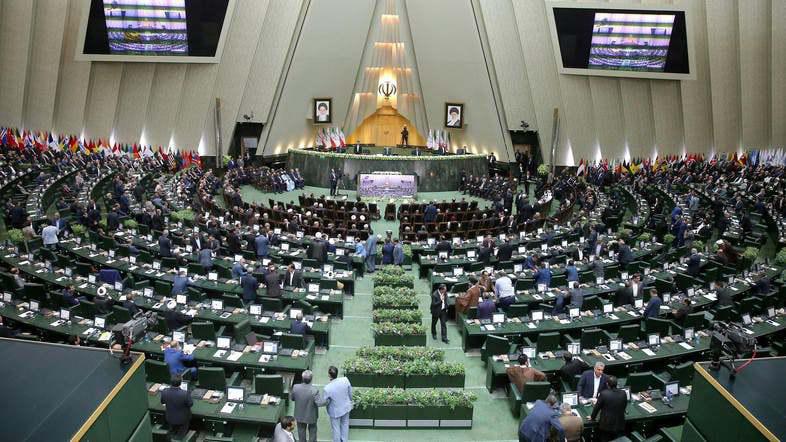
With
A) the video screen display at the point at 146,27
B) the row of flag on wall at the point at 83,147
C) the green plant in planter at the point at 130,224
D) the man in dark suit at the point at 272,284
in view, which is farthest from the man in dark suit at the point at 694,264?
the video screen display at the point at 146,27

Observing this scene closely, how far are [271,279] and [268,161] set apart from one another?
2360cm

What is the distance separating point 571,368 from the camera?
10438 mm

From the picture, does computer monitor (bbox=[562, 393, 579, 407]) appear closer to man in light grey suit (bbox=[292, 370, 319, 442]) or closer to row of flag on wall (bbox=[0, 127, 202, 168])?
man in light grey suit (bbox=[292, 370, 319, 442])

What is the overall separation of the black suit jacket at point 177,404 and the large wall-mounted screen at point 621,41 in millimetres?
29310

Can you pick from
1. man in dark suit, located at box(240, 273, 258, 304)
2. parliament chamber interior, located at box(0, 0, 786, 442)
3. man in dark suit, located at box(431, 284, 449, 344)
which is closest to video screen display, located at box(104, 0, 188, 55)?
parliament chamber interior, located at box(0, 0, 786, 442)

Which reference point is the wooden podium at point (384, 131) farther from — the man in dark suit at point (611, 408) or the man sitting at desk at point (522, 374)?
the man in dark suit at point (611, 408)

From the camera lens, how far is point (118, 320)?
1197 cm

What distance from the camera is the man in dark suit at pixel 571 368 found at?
1043 centimetres

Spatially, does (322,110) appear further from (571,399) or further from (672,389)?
(672,389)

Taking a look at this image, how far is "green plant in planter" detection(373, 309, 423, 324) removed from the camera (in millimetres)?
13234

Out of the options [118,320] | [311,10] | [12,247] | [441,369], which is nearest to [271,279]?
[118,320]

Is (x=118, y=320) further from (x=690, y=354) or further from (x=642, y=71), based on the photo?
(x=642, y=71)

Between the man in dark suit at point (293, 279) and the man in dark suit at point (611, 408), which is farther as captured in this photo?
the man in dark suit at point (293, 279)

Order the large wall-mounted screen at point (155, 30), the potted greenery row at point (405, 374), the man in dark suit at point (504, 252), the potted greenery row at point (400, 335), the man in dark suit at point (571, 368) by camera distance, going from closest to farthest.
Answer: the man in dark suit at point (571, 368)
the potted greenery row at point (405, 374)
the potted greenery row at point (400, 335)
the man in dark suit at point (504, 252)
the large wall-mounted screen at point (155, 30)
